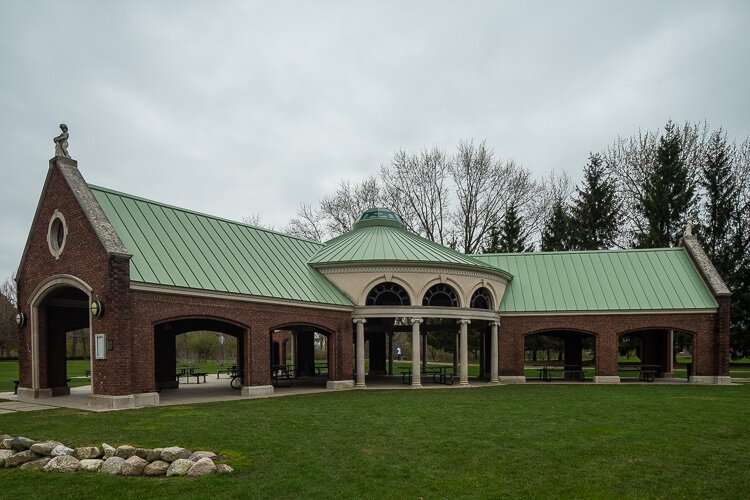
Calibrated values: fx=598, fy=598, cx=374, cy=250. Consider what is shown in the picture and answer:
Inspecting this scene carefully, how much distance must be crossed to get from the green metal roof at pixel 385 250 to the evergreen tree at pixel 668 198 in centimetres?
1849

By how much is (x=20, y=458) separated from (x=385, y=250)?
1898 cm

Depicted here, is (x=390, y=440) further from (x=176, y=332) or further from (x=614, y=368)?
(x=614, y=368)

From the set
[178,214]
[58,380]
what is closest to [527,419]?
[178,214]

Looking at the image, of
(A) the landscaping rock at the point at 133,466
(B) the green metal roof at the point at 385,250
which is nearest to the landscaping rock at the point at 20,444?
(A) the landscaping rock at the point at 133,466

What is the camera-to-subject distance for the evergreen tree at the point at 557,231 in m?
48.7

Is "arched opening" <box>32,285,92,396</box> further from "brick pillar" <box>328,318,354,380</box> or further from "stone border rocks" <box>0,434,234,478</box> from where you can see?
"stone border rocks" <box>0,434,234,478</box>

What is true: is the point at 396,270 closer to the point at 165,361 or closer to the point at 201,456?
the point at 165,361

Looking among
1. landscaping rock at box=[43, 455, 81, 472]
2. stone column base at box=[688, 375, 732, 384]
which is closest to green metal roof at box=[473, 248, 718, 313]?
stone column base at box=[688, 375, 732, 384]

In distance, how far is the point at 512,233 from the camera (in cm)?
4722

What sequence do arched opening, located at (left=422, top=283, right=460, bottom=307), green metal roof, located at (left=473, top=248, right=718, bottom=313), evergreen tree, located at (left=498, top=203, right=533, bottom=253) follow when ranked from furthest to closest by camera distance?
1. evergreen tree, located at (left=498, top=203, right=533, bottom=253)
2. green metal roof, located at (left=473, top=248, right=718, bottom=313)
3. arched opening, located at (left=422, top=283, right=460, bottom=307)

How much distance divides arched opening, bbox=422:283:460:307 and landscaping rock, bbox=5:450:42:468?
18700 mm

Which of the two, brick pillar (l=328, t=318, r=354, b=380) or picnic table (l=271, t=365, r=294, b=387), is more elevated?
brick pillar (l=328, t=318, r=354, b=380)

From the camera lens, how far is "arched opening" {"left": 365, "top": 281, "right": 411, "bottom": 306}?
27.0m

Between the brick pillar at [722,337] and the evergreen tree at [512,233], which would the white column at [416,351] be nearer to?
the brick pillar at [722,337]
